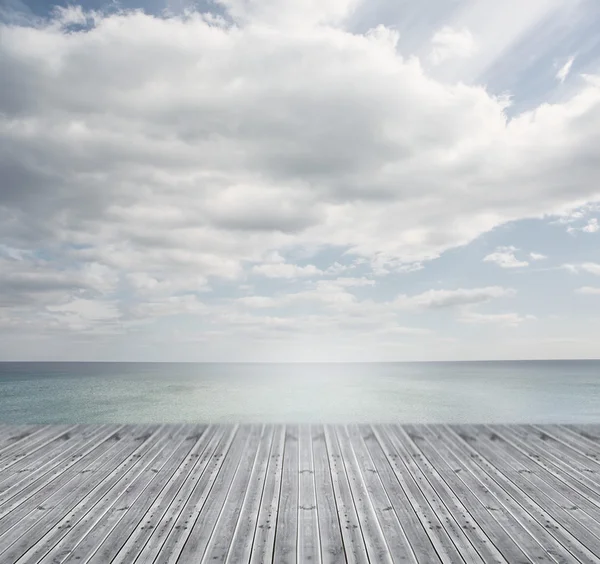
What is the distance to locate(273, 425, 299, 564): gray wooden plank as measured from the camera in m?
3.11

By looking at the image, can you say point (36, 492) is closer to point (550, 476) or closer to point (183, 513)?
point (183, 513)

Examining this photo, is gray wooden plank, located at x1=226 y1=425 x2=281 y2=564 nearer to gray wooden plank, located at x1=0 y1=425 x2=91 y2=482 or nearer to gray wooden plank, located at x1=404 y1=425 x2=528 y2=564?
gray wooden plank, located at x1=404 y1=425 x2=528 y2=564

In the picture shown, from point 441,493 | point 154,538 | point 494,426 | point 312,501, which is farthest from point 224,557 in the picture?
point 494,426

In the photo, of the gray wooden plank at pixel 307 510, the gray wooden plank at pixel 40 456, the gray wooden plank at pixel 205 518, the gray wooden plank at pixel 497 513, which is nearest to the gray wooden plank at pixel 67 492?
the gray wooden plank at pixel 40 456

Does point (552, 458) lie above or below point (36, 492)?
above

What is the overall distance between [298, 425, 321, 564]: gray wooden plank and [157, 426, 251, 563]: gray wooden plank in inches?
26.8

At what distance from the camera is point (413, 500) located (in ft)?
13.1

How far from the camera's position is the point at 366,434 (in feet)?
20.0

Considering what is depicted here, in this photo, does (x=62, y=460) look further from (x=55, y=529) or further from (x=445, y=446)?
(x=445, y=446)

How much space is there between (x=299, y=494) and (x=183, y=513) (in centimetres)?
103

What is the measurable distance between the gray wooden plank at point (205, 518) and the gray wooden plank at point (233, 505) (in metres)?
0.04

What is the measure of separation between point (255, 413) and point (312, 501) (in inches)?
949

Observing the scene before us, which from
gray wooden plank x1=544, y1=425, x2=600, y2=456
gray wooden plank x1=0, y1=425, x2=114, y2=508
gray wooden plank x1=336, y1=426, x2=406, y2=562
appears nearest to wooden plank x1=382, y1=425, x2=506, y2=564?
gray wooden plank x1=336, y1=426, x2=406, y2=562

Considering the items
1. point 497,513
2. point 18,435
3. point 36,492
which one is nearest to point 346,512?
point 497,513
